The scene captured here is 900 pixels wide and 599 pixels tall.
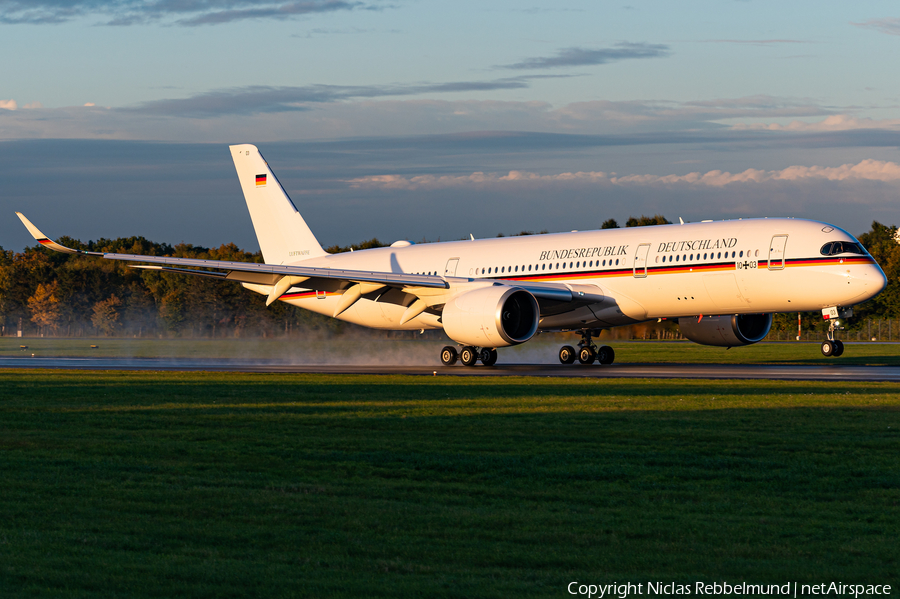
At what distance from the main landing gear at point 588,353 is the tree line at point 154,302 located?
2192cm

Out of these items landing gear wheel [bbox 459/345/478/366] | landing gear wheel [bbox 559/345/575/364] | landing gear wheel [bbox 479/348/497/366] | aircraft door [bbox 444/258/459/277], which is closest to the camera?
landing gear wheel [bbox 459/345/478/366]

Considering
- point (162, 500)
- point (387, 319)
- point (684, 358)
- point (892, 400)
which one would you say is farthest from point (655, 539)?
point (684, 358)

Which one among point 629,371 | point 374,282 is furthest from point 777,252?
point 374,282

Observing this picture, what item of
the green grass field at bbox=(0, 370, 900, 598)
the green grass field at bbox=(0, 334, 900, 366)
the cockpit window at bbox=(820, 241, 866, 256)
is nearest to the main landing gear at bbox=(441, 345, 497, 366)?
the green grass field at bbox=(0, 334, 900, 366)

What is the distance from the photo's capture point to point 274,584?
6598mm

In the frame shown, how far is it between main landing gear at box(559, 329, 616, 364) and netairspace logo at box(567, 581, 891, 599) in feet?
94.5

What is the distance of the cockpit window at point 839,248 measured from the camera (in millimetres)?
29219

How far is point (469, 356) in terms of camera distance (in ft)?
115

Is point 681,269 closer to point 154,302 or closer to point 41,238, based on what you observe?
point 41,238

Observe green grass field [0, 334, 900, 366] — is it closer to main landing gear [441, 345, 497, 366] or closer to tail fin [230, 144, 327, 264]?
main landing gear [441, 345, 497, 366]

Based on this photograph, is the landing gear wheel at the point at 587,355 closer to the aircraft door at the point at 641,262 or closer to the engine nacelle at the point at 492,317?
the engine nacelle at the point at 492,317

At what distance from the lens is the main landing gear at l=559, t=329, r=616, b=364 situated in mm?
35562

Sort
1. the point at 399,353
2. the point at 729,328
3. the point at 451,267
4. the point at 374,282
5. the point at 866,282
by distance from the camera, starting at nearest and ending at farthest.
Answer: the point at 866,282 → the point at 374,282 → the point at 729,328 → the point at 451,267 → the point at 399,353

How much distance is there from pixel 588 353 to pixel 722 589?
95.9 ft
